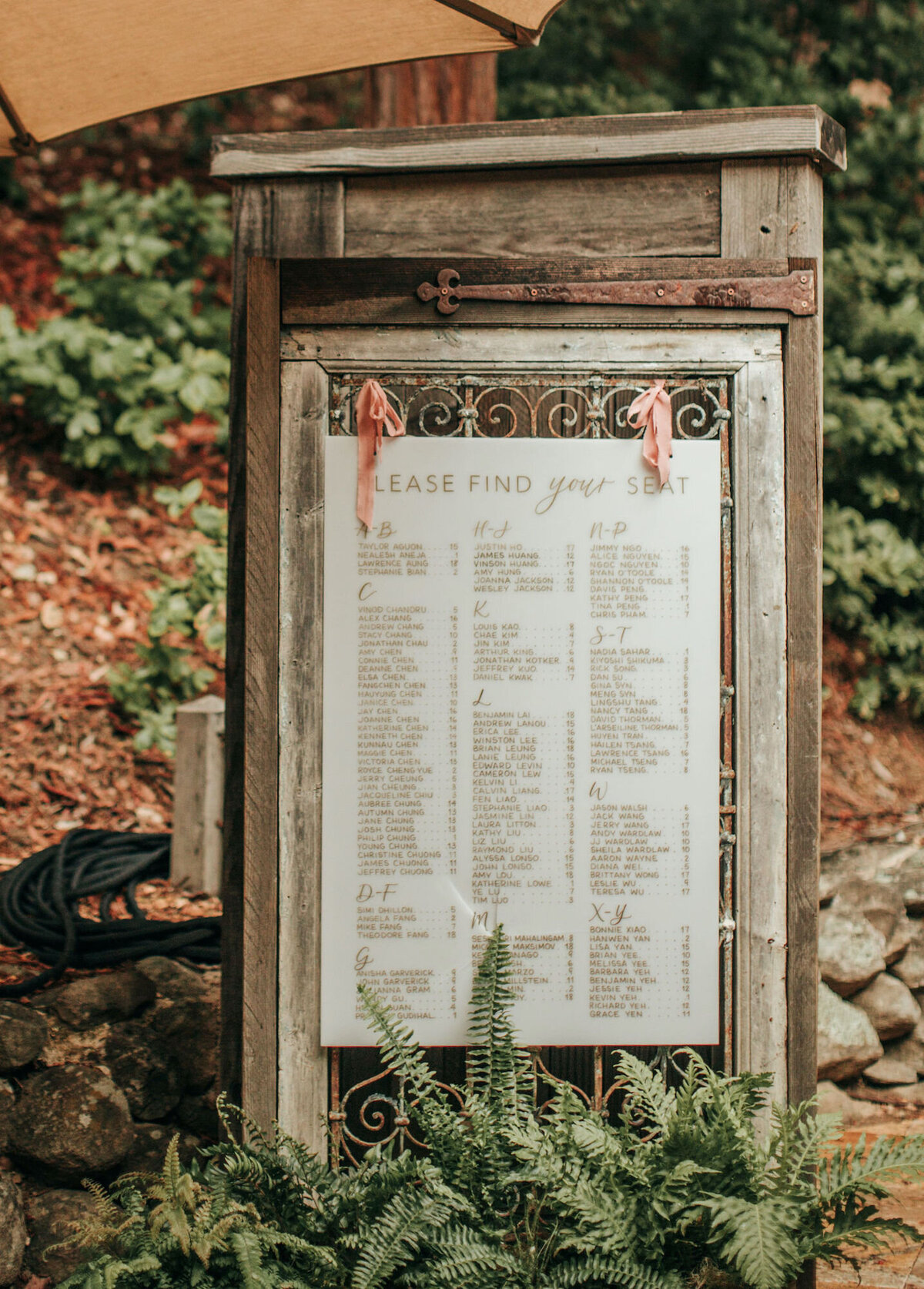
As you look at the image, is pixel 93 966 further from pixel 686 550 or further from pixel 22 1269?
pixel 686 550

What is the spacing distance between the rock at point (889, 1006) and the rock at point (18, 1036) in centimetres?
302

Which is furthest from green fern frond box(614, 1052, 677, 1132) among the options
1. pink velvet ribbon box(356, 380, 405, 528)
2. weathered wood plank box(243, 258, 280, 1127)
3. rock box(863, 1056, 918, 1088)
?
rock box(863, 1056, 918, 1088)

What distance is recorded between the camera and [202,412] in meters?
6.00

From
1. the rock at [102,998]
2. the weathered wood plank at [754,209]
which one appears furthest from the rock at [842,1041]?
the weathered wood plank at [754,209]

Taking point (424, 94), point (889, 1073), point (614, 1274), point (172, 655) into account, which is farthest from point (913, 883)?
point (424, 94)

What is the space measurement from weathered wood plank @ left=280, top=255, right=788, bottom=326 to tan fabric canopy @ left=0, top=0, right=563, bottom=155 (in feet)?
1.57

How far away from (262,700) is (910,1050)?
10.1 ft

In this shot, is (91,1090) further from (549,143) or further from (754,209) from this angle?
(754,209)

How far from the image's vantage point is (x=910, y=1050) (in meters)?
4.04

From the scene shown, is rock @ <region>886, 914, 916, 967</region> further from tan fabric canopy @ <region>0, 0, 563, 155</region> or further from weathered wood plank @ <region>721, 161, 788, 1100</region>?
tan fabric canopy @ <region>0, 0, 563, 155</region>

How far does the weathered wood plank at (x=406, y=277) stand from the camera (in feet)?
8.65

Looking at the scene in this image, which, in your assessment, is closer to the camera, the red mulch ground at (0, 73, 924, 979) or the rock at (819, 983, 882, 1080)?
the rock at (819, 983, 882, 1080)

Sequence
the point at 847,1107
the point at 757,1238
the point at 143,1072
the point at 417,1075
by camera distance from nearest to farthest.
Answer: the point at 757,1238, the point at 417,1075, the point at 143,1072, the point at 847,1107

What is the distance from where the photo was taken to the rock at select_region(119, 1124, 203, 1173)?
2883mm
